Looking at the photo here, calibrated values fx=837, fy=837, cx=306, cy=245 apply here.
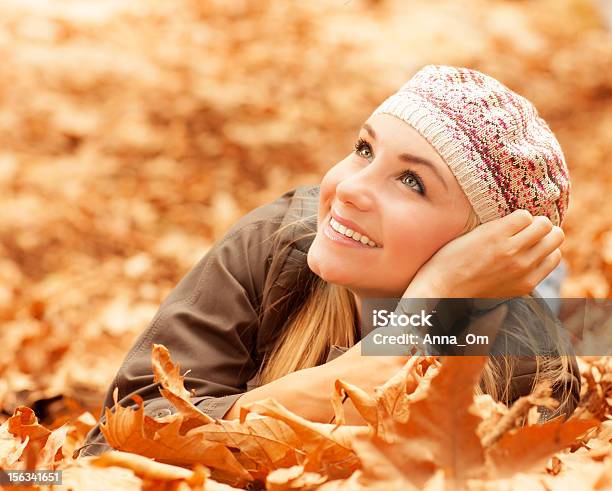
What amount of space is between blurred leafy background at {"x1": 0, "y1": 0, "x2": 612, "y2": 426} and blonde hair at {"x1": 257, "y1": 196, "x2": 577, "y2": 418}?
0.98m

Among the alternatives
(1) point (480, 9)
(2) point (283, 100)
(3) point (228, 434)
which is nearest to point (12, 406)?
(3) point (228, 434)

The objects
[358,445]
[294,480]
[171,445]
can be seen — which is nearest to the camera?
[358,445]

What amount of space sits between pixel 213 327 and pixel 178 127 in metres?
3.26

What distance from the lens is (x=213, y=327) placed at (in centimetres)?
204

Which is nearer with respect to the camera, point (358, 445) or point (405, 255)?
point (358, 445)

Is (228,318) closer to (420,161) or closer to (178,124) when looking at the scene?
(420,161)

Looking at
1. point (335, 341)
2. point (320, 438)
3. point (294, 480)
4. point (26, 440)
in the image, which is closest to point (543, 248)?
point (335, 341)

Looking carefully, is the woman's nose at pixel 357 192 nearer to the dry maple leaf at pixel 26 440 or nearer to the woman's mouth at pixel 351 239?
the woman's mouth at pixel 351 239

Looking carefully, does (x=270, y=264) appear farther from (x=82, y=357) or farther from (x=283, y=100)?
(x=283, y=100)

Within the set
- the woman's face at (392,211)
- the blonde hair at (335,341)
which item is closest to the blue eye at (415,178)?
the woman's face at (392,211)

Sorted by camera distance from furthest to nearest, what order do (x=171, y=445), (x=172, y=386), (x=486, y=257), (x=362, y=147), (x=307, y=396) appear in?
(x=362, y=147)
(x=486, y=257)
(x=307, y=396)
(x=172, y=386)
(x=171, y=445)

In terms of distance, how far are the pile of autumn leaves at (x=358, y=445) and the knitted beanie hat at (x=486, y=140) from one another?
401 millimetres

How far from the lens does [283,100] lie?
546cm

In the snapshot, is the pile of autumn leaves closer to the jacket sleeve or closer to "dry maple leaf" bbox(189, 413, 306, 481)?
"dry maple leaf" bbox(189, 413, 306, 481)
